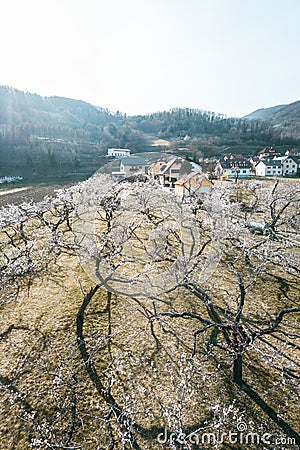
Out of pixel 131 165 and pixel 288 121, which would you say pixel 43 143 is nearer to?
pixel 131 165

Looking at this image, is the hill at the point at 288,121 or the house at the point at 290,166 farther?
the hill at the point at 288,121

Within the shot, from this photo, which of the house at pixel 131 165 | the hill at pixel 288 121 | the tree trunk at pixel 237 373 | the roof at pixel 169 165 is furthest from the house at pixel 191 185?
the hill at pixel 288 121

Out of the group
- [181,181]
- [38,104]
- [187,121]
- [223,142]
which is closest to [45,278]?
[181,181]

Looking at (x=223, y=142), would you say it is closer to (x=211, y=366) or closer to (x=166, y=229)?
(x=166, y=229)

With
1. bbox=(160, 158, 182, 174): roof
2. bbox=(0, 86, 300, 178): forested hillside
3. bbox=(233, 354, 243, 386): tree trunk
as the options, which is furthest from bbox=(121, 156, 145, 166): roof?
bbox=(0, 86, 300, 178): forested hillside

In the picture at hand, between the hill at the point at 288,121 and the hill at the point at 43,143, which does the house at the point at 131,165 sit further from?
the hill at the point at 288,121
